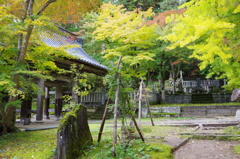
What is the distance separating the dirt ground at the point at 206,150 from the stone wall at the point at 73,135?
1.97 m

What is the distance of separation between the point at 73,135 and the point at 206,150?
318cm

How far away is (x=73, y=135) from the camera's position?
3396mm

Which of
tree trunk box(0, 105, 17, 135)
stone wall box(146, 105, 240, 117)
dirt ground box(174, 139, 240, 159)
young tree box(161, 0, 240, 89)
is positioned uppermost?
young tree box(161, 0, 240, 89)

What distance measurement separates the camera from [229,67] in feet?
15.7

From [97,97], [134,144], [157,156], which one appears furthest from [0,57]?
[97,97]

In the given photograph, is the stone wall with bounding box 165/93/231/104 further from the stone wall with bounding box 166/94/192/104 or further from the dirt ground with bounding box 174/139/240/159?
the dirt ground with bounding box 174/139/240/159

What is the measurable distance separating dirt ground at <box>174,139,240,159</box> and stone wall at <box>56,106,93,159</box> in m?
1.97

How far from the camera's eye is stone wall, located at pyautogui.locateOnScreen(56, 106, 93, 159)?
3086 millimetres

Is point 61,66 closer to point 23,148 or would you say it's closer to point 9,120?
point 9,120

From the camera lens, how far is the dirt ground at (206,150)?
3954 millimetres

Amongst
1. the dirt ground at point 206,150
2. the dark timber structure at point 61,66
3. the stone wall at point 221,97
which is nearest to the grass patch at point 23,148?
the dark timber structure at point 61,66

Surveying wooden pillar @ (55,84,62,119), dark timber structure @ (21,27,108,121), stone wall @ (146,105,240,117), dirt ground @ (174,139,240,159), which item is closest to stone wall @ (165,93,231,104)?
stone wall @ (146,105,240,117)

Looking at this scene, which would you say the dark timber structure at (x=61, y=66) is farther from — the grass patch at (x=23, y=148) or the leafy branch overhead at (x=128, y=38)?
the grass patch at (x=23, y=148)

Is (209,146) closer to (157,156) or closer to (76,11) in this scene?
(157,156)
